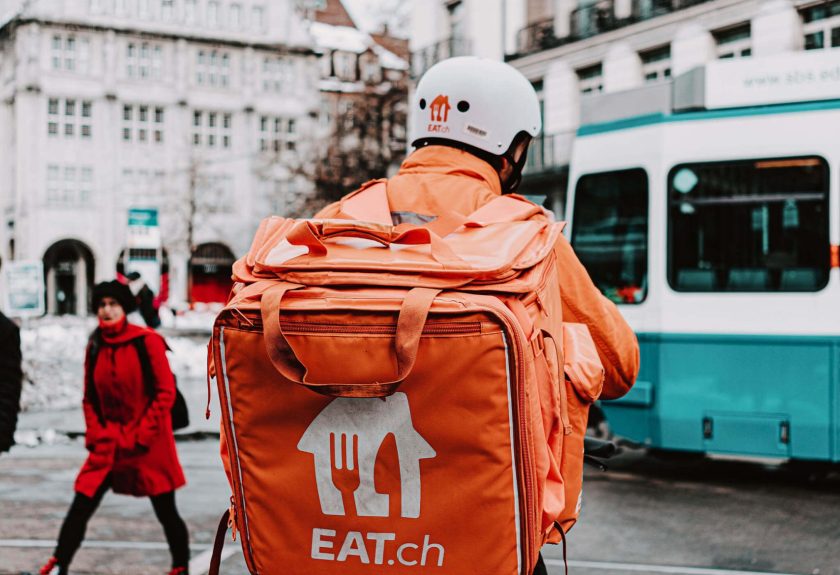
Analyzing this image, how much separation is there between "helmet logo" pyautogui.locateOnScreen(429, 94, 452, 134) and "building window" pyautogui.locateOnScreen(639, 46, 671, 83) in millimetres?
25124

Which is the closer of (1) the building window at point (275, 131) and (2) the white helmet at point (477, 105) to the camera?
(2) the white helmet at point (477, 105)

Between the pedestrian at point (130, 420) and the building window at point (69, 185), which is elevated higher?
the building window at point (69, 185)

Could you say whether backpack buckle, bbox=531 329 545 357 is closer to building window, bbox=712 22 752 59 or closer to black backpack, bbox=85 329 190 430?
black backpack, bbox=85 329 190 430

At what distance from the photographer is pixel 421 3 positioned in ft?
119

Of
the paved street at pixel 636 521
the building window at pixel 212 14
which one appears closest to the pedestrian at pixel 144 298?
the paved street at pixel 636 521

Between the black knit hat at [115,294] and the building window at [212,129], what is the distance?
52.8m

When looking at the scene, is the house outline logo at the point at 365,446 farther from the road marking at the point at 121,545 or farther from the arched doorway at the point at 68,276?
the arched doorway at the point at 68,276

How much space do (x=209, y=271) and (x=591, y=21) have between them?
112 feet

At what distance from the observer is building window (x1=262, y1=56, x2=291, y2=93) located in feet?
193

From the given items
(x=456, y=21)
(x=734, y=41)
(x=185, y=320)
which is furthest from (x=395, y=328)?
(x=185, y=320)

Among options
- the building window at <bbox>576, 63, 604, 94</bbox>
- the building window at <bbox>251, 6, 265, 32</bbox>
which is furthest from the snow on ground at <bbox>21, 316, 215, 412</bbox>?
the building window at <bbox>251, 6, 265, 32</bbox>

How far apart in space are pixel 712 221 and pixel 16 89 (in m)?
50.9

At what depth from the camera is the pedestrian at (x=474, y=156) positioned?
2445 millimetres

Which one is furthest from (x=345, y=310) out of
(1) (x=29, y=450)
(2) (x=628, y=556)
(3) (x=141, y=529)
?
(1) (x=29, y=450)
